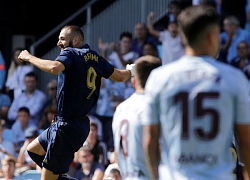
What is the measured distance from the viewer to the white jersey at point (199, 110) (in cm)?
438

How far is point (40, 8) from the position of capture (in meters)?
17.7

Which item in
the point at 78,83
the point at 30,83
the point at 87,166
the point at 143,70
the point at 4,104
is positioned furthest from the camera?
the point at 4,104

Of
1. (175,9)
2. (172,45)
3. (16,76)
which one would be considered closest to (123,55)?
(172,45)

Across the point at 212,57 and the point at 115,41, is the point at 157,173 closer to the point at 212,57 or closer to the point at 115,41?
the point at 212,57

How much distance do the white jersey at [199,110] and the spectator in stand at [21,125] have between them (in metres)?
9.07

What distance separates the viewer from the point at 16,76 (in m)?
14.6

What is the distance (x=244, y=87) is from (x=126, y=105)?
1.37m

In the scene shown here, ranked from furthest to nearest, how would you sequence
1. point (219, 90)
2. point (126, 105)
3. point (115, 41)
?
point (115, 41), point (126, 105), point (219, 90)

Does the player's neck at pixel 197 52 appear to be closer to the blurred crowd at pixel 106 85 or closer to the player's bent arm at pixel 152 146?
the player's bent arm at pixel 152 146

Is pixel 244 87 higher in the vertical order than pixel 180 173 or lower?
higher

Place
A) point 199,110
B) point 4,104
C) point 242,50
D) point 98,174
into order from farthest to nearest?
1. point 4,104
2. point 242,50
3. point 98,174
4. point 199,110

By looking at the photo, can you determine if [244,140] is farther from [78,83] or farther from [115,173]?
[115,173]

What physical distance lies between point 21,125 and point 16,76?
1487 mm

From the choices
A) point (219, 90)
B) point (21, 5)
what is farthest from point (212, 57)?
point (21, 5)
